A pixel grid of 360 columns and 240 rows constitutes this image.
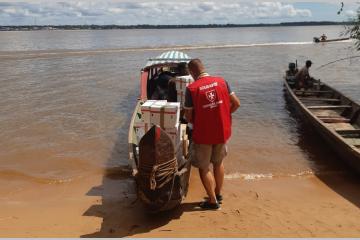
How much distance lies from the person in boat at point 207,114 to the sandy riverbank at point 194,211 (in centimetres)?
75

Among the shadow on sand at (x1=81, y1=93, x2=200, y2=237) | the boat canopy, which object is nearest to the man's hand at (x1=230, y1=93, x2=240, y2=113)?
the shadow on sand at (x1=81, y1=93, x2=200, y2=237)

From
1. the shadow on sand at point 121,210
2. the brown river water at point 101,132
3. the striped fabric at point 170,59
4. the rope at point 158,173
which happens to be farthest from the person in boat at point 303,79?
the rope at point 158,173

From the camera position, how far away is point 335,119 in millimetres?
10625

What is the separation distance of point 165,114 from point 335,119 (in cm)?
624

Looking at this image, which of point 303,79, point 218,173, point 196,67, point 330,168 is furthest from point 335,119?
point 196,67

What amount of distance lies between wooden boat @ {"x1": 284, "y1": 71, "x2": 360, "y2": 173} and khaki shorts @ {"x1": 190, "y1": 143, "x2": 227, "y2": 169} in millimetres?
3023

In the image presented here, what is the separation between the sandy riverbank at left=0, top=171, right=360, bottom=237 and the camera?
5664 millimetres

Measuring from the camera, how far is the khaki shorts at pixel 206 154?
5.84m

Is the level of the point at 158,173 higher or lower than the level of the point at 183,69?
lower

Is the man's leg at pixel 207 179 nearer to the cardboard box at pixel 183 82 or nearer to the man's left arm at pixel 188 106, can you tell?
the man's left arm at pixel 188 106

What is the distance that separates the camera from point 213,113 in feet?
18.5

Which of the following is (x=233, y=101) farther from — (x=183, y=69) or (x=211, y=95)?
(x=183, y=69)

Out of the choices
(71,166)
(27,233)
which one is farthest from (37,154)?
(27,233)

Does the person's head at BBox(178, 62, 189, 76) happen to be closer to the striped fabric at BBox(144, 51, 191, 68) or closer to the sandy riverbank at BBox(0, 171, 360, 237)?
the striped fabric at BBox(144, 51, 191, 68)
